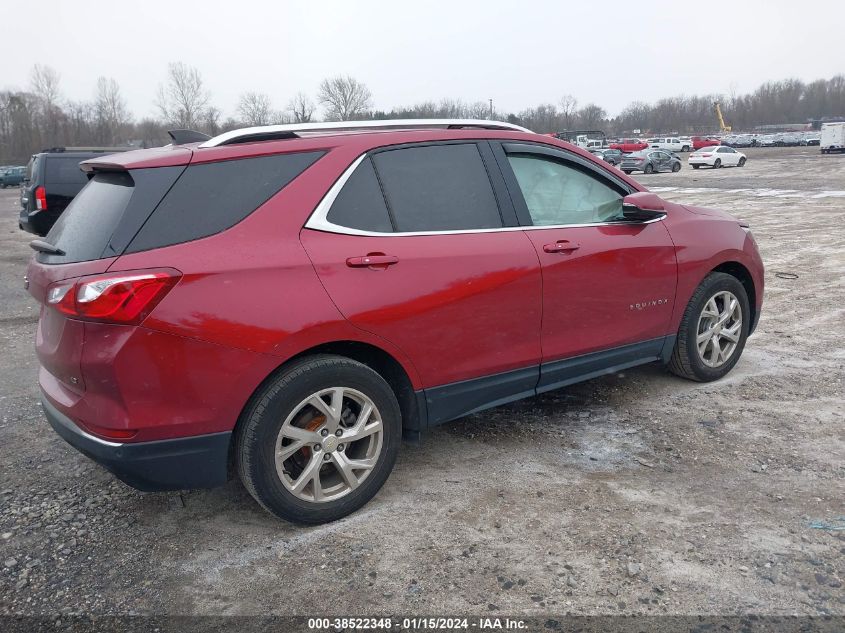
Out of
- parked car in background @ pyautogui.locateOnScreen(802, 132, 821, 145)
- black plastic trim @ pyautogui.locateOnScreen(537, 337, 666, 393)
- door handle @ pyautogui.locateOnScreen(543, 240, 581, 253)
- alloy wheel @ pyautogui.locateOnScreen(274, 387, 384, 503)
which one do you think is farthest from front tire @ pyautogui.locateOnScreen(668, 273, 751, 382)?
parked car in background @ pyautogui.locateOnScreen(802, 132, 821, 145)

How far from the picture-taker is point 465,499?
3426 millimetres

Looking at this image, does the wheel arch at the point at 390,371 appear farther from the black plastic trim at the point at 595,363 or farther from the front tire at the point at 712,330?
the front tire at the point at 712,330

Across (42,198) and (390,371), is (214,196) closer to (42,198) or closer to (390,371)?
(390,371)

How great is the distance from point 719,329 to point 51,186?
10756 millimetres

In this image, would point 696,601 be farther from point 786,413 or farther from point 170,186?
point 170,186

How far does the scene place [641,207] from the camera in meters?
4.15

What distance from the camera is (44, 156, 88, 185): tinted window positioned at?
37.8 feet

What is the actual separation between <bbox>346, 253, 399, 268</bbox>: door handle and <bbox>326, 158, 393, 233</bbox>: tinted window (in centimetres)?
15

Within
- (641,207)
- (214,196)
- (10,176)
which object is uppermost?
(10,176)

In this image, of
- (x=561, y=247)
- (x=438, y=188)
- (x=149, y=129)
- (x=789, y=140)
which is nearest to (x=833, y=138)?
→ (x=789, y=140)

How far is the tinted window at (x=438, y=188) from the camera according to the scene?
342 centimetres

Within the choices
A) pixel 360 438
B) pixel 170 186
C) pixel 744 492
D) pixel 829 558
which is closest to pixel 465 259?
pixel 360 438

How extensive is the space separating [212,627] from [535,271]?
2.28 m

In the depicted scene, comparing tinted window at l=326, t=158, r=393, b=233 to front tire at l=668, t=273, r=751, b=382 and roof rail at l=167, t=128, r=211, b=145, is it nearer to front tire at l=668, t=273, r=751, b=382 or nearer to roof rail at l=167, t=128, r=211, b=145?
roof rail at l=167, t=128, r=211, b=145
